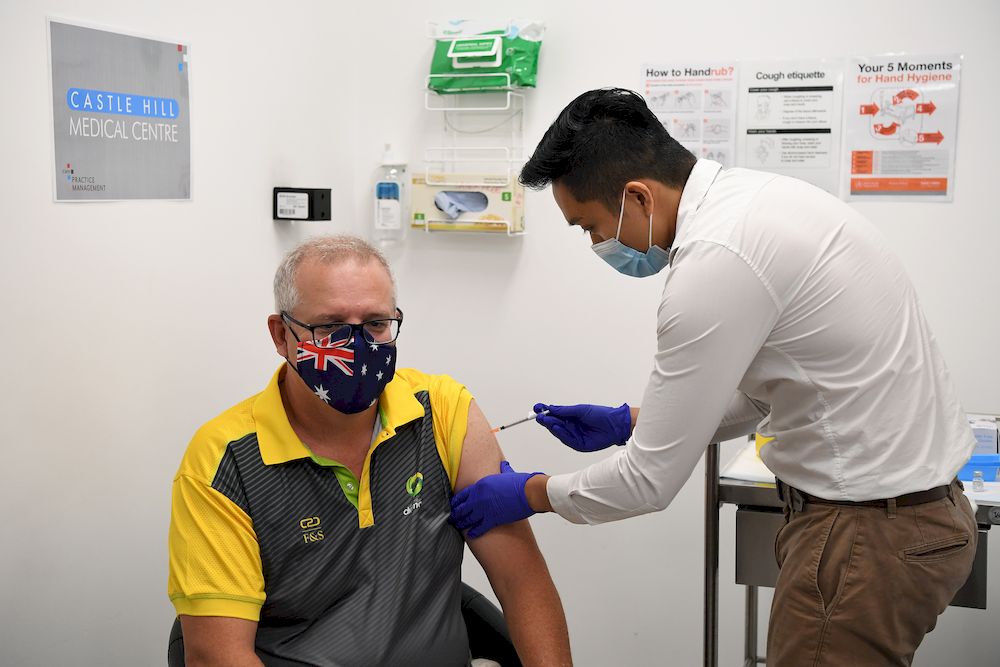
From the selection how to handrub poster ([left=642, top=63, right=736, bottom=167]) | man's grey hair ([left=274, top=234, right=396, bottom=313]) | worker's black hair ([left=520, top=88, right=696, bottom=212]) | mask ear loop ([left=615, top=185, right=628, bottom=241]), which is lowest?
man's grey hair ([left=274, top=234, right=396, bottom=313])

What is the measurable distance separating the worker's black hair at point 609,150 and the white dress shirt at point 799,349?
2.4 inches

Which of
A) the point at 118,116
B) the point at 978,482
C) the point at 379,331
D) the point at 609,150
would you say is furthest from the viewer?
the point at 118,116

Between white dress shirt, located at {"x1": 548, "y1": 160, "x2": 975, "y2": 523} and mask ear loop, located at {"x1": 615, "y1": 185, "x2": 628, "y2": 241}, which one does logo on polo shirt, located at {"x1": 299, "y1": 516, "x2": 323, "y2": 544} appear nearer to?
white dress shirt, located at {"x1": 548, "y1": 160, "x2": 975, "y2": 523}

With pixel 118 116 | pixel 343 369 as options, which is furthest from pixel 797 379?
pixel 118 116

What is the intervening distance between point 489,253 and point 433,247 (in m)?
0.18

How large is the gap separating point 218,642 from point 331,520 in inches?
10.0

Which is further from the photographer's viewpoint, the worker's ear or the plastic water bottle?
the plastic water bottle

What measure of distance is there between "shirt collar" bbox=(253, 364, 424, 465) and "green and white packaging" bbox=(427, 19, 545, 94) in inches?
51.2

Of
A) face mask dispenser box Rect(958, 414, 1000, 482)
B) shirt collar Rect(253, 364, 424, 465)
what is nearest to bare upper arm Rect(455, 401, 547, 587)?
shirt collar Rect(253, 364, 424, 465)

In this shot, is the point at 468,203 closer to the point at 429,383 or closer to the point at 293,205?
the point at 293,205

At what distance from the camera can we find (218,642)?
4.77ft

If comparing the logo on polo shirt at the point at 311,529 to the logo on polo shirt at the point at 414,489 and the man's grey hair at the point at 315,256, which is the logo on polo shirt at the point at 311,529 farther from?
the man's grey hair at the point at 315,256

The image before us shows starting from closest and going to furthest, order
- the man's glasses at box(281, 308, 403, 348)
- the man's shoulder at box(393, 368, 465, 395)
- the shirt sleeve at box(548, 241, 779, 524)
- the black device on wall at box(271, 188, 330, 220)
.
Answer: the shirt sleeve at box(548, 241, 779, 524), the man's glasses at box(281, 308, 403, 348), the man's shoulder at box(393, 368, 465, 395), the black device on wall at box(271, 188, 330, 220)

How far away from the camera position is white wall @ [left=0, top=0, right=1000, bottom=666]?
1929mm
